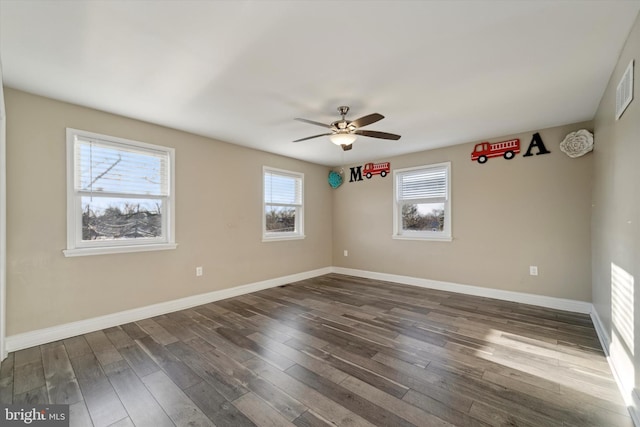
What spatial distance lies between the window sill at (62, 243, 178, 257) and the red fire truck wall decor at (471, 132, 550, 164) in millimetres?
4653

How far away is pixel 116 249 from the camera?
10.4 ft

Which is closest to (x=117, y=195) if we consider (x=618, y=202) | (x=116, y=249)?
(x=116, y=249)

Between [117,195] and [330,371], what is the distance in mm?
3026

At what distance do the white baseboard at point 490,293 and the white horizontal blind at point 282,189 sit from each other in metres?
2.05

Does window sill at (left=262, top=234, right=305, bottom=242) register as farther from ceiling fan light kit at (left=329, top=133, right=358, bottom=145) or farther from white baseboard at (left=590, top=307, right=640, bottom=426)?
white baseboard at (left=590, top=307, right=640, bottom=426)

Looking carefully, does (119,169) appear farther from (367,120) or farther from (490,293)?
(490,293)

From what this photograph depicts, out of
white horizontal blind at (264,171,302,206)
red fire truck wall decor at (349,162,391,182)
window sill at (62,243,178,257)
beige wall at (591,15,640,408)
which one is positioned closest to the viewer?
beige wall at (591,15,640,408)

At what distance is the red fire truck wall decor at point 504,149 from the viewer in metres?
3.81

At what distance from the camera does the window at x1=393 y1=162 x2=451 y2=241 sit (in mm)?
4676

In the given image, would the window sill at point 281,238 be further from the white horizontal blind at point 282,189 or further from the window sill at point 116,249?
the window sill at point 116,249

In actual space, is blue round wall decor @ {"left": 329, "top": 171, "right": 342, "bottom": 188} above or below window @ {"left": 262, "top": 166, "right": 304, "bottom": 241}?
above

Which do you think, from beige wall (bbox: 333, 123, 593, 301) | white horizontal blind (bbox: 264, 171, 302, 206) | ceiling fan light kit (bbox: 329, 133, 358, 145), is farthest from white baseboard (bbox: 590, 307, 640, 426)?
white horizontal blind (bbox: 264, 171, 302, 206)

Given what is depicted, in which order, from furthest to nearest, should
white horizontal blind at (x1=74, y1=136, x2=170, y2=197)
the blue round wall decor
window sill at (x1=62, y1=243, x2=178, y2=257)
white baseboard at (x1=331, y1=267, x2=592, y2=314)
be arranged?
the blue round wall decor → white baseboard at (x1=331, y1=267, x2=592, y2=314) → white horizontal blind at (x1=74, y1=136, x2=170, y2=197) → window sill at (x1=62, y1=243, x2=178, y2=257)

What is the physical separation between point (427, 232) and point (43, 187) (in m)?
5.18
